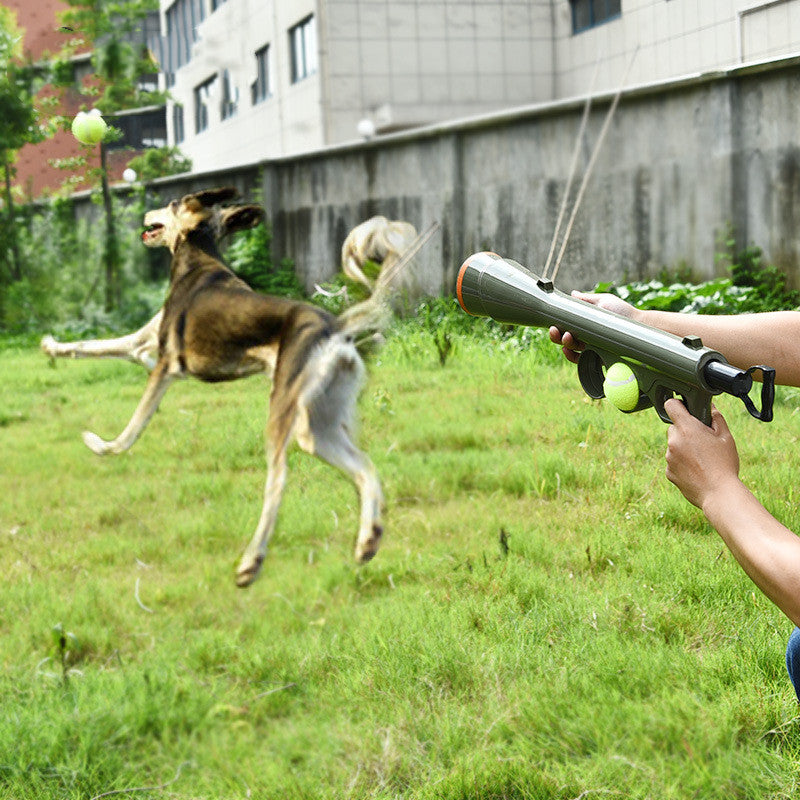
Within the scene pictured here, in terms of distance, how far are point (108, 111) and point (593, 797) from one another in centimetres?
336

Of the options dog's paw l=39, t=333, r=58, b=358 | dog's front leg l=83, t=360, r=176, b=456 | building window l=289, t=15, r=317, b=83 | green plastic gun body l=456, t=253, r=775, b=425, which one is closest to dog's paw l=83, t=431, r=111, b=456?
dog's front leg l=83, t=360, r=176, b=456

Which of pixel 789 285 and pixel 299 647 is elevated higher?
pixel 789 285

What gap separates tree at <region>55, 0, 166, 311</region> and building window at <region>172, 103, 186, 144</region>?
458mm

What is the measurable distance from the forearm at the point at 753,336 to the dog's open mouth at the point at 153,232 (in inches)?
78.2

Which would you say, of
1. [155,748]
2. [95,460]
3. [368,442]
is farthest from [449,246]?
[155,748]

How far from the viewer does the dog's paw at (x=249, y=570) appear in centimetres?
323

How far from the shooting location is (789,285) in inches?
190

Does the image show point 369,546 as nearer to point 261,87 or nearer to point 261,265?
point 261,265

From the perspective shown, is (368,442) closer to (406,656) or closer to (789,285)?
(406,656)

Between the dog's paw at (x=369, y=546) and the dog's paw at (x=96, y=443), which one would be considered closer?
the dog's paw at (x=369, y=546)

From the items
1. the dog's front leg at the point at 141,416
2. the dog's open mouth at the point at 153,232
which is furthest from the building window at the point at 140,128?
the dog's front leg at the point at 141,416

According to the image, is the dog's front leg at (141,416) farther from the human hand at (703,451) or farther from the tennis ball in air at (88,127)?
the human hand at (703,451)

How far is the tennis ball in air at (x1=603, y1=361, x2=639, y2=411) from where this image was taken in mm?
1700

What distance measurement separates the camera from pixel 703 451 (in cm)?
158
